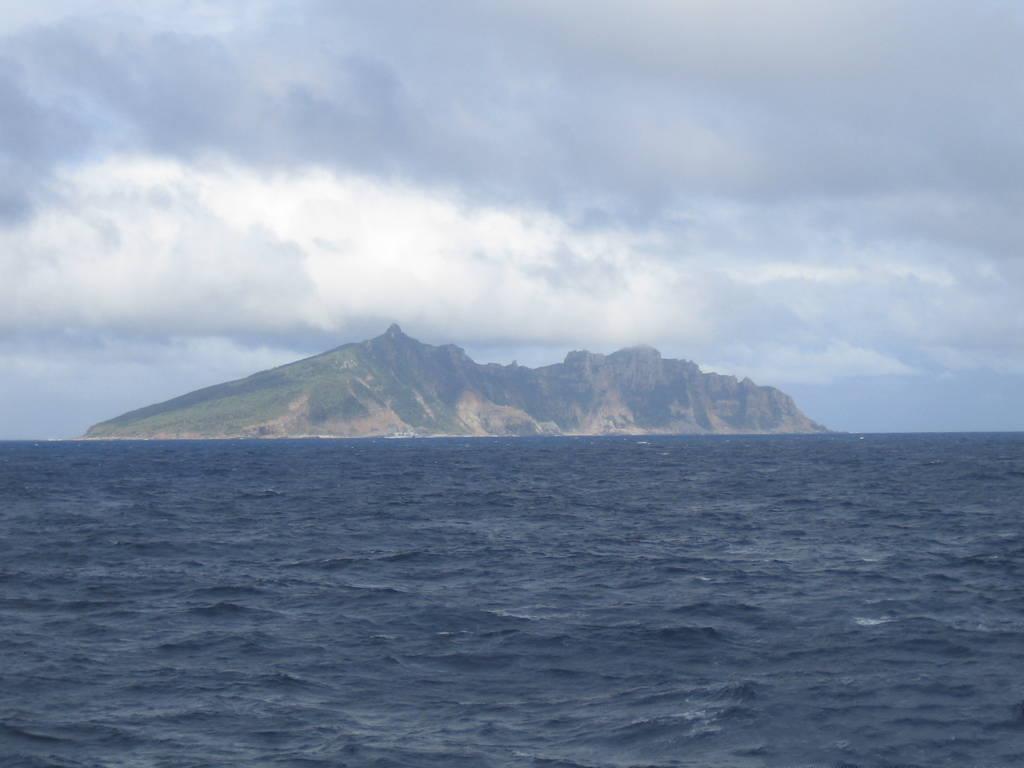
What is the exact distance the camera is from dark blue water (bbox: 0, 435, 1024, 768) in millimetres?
24078

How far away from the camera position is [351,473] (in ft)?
484

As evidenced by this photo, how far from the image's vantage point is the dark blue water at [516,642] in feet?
79.0

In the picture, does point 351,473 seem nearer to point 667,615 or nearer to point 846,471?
point 846,471

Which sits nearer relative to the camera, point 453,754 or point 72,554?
point 453,754

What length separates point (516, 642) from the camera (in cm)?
3347

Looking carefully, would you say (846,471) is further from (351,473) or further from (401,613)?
(401,613)

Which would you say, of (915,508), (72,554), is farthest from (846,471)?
(72,554)

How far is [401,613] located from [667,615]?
9.33 metres

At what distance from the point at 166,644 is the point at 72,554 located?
24322 millimetres

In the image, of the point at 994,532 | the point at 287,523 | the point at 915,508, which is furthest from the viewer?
the point at 915,508

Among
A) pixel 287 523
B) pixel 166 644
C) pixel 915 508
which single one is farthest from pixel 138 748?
pixel 915 508

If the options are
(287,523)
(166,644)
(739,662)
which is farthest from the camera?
(287,523)

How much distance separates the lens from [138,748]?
2358cm

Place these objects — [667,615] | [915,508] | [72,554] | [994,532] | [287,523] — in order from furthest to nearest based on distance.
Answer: [915,508]
[287,523]
[994,532]
[72,554]
[667,615]
